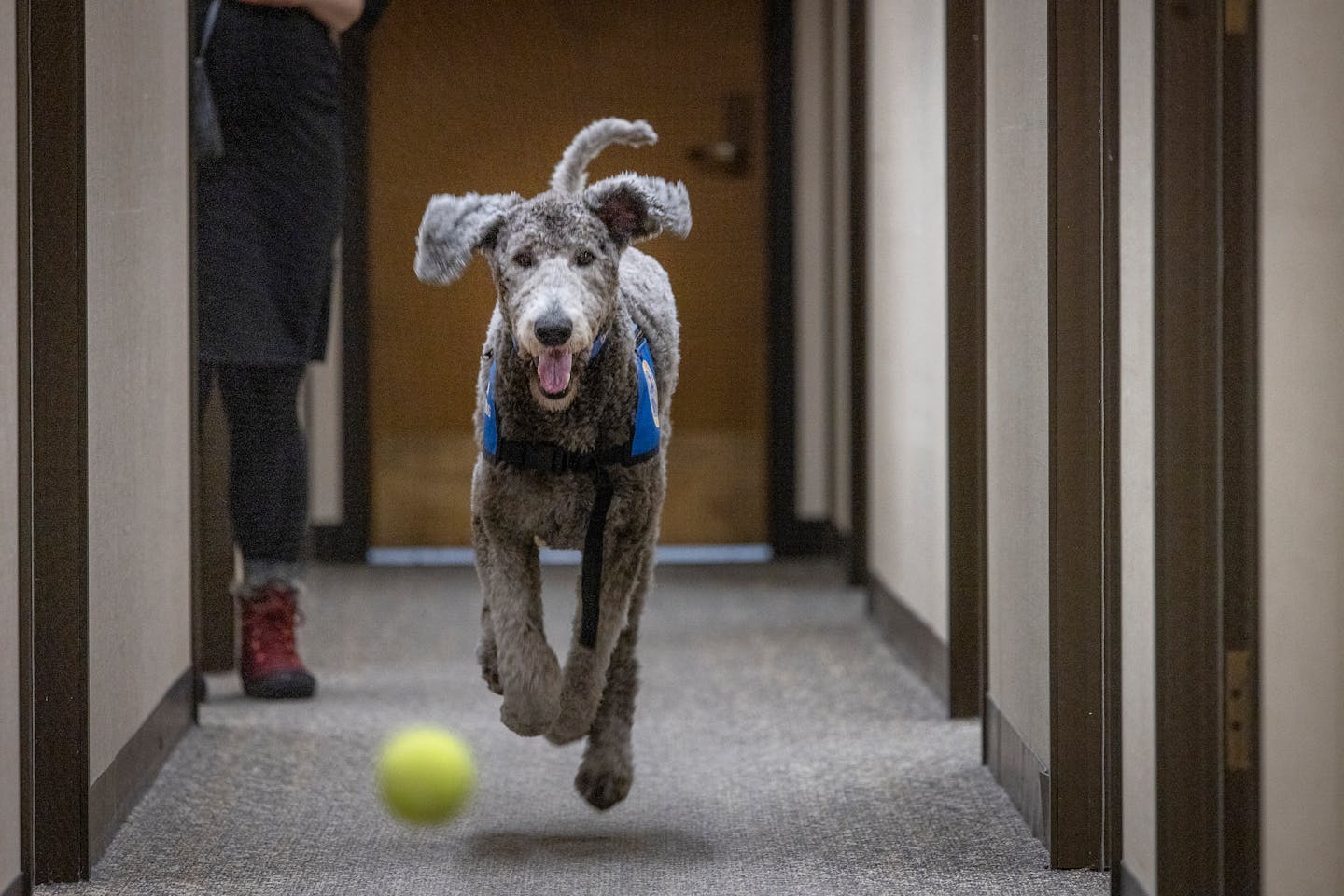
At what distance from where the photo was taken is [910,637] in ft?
13.3

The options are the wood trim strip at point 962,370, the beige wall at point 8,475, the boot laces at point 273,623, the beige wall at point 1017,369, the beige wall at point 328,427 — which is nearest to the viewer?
the beige wall at point 8,475

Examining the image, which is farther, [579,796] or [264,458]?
[264,458]

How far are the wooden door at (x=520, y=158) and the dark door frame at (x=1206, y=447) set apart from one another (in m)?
0.72

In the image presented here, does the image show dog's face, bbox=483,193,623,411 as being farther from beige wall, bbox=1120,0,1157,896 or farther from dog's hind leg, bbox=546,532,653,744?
beige wall, bbox=1120,0,1157,896

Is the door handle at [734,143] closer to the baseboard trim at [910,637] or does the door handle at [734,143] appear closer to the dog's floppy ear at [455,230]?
the dog's floppy ear at [455,230]

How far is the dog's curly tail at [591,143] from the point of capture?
2.21 meters

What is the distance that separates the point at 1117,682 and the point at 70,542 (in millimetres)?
1494

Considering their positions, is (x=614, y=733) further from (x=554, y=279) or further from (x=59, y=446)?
(x=59, y=446)

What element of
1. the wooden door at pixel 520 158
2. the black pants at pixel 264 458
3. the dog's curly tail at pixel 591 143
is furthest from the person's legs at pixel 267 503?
the dog's curly tail at pixel 591 143

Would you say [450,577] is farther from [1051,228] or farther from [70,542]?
[1051,228]

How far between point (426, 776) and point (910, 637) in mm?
1563

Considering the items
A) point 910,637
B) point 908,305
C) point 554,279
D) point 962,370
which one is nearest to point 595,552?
point 554,279

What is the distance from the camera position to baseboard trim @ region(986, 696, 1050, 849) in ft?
8.35

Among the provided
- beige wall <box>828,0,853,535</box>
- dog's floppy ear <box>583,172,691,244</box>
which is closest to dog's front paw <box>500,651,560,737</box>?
dog's floppy ear <box>583,172,691,244</box>
